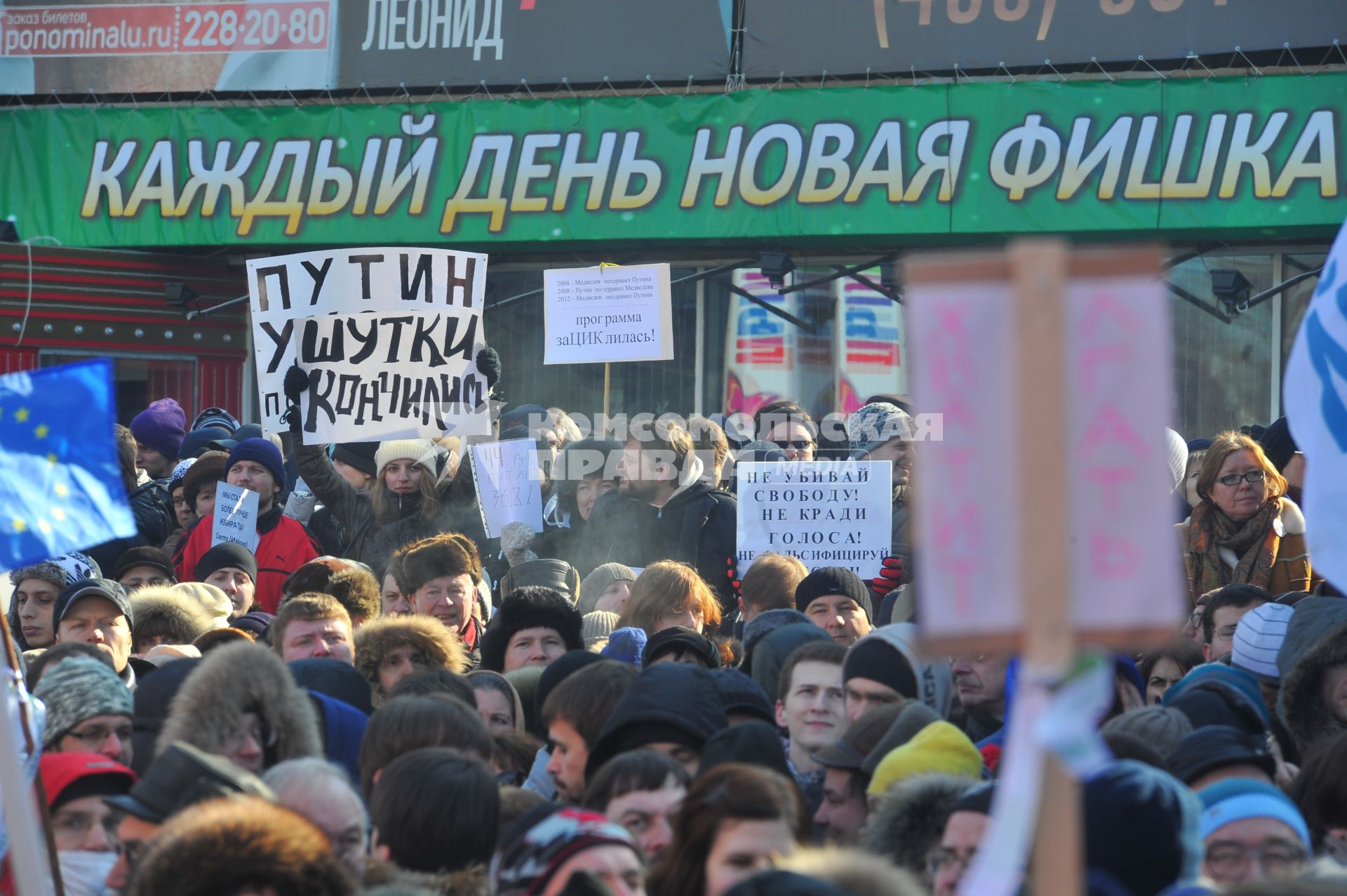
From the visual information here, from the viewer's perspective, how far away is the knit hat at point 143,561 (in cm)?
704

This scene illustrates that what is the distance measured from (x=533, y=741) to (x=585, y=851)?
1.85m

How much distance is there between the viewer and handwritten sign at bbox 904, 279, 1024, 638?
1.98 m

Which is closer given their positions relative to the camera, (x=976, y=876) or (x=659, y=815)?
(x=976, y=876)

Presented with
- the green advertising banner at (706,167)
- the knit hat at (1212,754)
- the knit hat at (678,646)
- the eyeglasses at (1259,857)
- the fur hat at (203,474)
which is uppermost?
the green advertising banner at (706,167)

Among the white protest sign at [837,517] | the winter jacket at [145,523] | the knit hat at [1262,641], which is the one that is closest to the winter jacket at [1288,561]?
the knit hat at [1262,641]

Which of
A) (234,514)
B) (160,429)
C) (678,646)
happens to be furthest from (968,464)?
(160,429)

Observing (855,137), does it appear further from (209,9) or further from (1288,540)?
(1288,540)

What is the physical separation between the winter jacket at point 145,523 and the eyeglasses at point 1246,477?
4.81 metres

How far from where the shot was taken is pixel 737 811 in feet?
11.3

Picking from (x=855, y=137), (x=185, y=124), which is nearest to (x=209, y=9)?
(x=185, y=124)

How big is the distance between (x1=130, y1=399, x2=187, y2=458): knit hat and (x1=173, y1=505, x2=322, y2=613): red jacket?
7.32 ft

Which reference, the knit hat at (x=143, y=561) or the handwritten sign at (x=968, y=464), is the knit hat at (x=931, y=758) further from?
the knit hat at (x=143, y=561)

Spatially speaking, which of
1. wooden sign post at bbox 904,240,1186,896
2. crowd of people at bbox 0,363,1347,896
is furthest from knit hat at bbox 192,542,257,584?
wooden sign post at bbox 904,240,1186,896

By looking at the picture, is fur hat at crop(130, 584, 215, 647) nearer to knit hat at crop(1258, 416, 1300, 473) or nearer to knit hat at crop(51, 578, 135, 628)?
knit hat at crop(51, 578, 135, 628)
